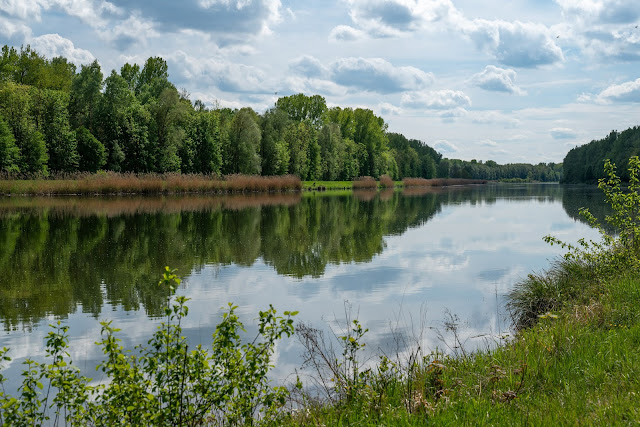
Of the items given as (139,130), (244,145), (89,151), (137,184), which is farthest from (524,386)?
(244,145)

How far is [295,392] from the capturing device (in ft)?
20.2

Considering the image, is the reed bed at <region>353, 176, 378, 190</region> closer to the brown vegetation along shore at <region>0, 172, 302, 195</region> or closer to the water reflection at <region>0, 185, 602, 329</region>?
the brown vegetation along shore at <region>0, 172, 302, 195</region>

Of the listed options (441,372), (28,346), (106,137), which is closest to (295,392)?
(441,372)

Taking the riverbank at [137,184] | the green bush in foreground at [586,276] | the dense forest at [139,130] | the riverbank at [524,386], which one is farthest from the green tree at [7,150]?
the riverbank at [524,386]

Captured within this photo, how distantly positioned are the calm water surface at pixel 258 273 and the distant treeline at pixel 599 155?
9396 cm

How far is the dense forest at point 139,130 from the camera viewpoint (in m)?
51.7

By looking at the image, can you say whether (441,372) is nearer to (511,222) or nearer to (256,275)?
(256,275)

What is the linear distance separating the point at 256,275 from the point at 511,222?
1968 cm

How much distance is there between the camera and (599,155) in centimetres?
13462

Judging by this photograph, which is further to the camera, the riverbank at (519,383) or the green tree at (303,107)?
the green tree at (303,107)

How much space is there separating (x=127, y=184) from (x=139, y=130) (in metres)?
13.2

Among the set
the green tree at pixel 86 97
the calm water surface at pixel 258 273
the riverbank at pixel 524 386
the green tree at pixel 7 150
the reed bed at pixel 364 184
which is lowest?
the calm water surface at pixel 258 273

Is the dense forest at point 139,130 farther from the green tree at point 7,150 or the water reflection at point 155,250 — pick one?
the water reflection at point 155,250

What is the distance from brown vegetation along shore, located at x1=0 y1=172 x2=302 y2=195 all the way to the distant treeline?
248ft
